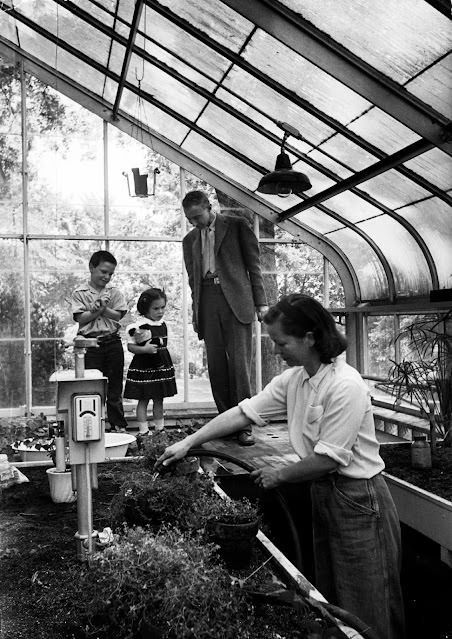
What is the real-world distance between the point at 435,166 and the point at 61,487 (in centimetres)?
390

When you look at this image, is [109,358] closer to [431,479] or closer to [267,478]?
[431,479]

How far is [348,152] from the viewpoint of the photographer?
5.62 m

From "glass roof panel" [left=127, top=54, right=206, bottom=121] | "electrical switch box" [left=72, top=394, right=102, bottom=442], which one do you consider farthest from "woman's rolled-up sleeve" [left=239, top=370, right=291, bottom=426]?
"glass roof panel" [left=127, top=54, right=206, bottom=121]

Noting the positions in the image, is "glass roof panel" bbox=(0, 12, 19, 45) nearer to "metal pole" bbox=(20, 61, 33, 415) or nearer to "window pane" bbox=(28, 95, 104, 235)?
"metal pole" bbox=(20, 61, 33, 415)

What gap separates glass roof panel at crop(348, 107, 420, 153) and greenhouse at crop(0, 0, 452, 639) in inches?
0.7

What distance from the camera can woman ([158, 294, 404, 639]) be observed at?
7.23 ft

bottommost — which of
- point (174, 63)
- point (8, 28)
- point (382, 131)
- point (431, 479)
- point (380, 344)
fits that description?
point (431, 479)

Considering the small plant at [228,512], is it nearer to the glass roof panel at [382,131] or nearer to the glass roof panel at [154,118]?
the glass roof panel at [382,131]

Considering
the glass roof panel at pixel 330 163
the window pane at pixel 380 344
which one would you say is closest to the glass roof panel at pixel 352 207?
the glass roof panel at pixel 330 163

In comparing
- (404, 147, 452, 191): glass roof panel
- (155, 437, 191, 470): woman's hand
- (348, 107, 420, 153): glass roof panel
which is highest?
(348, 107, 420, 153): glass roof panel

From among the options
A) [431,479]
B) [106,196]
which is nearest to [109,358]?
[106,196]

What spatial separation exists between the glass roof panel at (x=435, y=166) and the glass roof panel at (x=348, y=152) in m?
0.38

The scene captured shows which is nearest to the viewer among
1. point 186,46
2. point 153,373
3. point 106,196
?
point 186,46

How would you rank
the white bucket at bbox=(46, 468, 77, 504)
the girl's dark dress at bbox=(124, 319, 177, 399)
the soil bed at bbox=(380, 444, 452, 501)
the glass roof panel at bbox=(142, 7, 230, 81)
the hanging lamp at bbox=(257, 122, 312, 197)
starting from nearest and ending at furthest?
the white bucket at bbox=(46, 468, 77, 504), the soil bed at bbox=(380, 444, 452, 501), the hanging lamp at bbox=(257, 122, 312, 197), the glass roof panel at bbox=(142, 7, 230, 81), the girl's dark dress at bbox=(124, 319, 177, 399)
